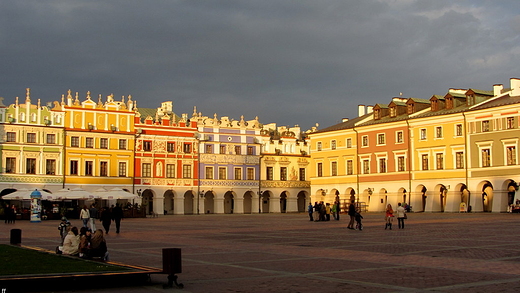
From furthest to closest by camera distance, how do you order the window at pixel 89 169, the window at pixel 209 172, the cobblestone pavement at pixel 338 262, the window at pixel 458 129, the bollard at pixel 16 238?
1. the window at pixel 209 172
2. the window at pixel 89 169
3. the window at pixel 458 129
4. the bollard at pixel 16 238
5. the cobblestone pavement at pixel 338 262

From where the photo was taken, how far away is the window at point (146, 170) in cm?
7344

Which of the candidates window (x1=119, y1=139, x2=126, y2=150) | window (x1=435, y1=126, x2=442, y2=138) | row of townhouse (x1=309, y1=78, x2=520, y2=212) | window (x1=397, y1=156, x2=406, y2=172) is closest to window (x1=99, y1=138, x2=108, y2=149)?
A: window (x1=119, y1=139, x2=126, y2=150)

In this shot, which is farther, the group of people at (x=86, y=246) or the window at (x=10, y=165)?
the window at (x=10, y=165)

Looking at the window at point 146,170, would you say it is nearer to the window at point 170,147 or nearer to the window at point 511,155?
the window at point 170,147

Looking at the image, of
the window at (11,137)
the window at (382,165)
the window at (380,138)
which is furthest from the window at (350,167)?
the window at (11,137)

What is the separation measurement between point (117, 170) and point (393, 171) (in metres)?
29.4

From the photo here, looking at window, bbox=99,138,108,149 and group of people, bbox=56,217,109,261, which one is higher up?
window, bbox=99,138,108,149

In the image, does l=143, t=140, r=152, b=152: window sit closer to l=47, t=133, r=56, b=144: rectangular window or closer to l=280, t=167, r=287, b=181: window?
l=47, t=133, r=56, b=144: rectangular window

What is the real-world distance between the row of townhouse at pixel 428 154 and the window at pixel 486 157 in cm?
9

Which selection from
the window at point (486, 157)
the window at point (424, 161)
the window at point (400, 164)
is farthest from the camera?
the window at point (400, 164)

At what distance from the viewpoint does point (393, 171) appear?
66.9 meters

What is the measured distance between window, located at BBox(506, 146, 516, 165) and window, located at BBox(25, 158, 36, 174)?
45234 mm

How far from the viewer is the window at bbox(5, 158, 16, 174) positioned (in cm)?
6531

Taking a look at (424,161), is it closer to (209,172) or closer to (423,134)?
(423,134)
